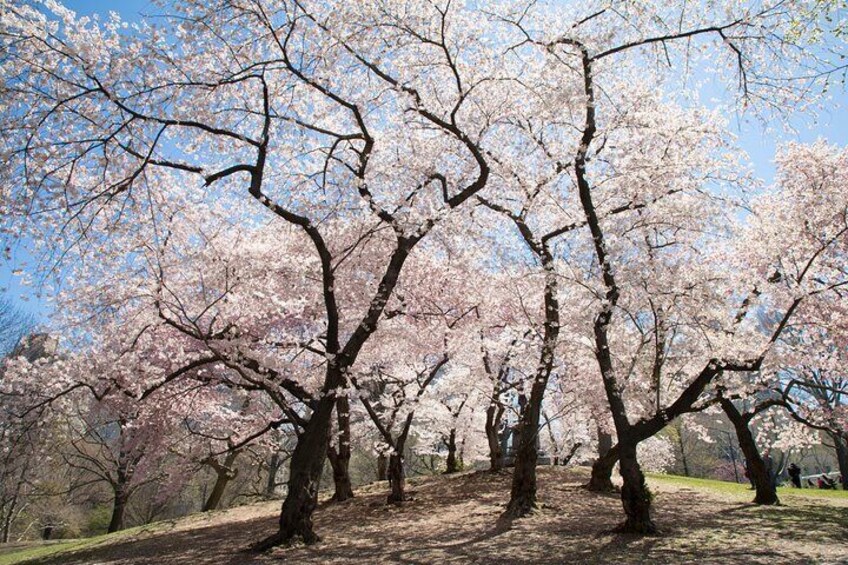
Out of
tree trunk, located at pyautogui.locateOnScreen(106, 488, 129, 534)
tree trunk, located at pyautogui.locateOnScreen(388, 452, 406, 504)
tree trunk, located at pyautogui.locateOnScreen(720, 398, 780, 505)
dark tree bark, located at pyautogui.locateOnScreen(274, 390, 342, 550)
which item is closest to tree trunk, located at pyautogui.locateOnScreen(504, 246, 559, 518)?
tree trunk, located at pyautogui.locateOnScreen(388, 452, 406, 504)

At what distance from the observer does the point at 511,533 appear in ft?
30.0

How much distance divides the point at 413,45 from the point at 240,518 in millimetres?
12985

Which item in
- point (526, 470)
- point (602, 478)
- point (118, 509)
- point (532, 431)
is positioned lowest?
point (118, 509)

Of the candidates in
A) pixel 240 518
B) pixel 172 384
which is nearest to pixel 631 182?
pixel 172 384

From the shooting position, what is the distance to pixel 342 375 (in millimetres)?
8914

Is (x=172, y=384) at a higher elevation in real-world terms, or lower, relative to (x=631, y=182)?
lower

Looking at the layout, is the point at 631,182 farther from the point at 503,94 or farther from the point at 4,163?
the point at 4,163

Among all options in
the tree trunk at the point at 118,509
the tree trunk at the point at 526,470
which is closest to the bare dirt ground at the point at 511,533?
the tree trunk at the point at 526,470

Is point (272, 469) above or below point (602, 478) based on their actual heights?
below

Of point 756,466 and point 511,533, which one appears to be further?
point 756,466

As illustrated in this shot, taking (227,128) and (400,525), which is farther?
(400,525)

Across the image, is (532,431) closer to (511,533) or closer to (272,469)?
(511,533)

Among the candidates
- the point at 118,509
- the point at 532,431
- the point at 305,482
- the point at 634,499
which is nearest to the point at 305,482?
the point at 305,482

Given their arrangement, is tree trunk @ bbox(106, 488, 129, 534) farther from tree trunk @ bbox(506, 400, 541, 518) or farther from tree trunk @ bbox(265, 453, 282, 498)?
tree trunk @ bbox(506, 400, 541, 518)
